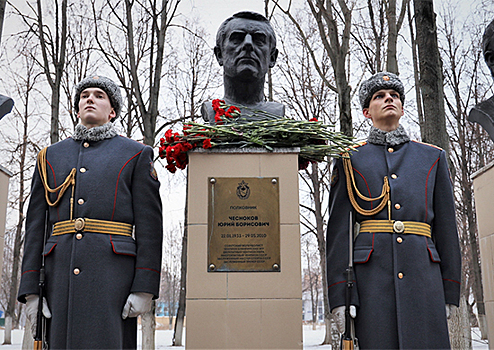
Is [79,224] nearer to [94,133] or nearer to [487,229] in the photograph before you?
[94,133]

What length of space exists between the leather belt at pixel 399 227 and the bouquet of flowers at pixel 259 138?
1.81 ft

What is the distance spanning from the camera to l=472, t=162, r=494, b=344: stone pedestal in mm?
4312

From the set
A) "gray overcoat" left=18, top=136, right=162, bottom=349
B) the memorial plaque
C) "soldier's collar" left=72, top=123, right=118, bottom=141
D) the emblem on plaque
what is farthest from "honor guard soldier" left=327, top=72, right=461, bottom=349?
"soldier's collar" left=72, top=123, right=118, bottom=141

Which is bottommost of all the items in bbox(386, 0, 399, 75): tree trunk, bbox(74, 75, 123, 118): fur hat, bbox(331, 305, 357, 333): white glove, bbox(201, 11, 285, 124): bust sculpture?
bbox(331, 305, 357, 333): white glove

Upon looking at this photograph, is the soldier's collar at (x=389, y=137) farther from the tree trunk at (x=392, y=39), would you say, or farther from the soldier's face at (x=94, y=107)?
the tree trunk at (x=392, y=39)

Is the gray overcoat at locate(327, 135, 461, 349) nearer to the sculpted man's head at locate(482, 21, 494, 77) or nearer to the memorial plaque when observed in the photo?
the memorial plaque

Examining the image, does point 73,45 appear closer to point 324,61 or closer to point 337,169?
point 324,61

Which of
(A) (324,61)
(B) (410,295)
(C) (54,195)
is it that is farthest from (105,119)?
(A) (324,61)

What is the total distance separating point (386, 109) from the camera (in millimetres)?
3662

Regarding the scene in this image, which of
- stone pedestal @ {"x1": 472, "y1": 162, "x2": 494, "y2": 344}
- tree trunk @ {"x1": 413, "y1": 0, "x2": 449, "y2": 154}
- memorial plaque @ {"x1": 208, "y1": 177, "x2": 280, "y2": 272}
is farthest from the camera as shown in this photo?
tree trunk @ {"x1": 413, "y1": 0, "x2": 449, "y2": 154}

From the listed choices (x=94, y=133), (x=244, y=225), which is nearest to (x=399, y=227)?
(x=244, y=225)

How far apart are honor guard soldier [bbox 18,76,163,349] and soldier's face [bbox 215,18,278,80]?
0.97m

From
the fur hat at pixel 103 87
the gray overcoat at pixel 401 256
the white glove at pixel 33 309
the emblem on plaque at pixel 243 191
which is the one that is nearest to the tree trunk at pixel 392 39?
the gray overcoat at pixel 401 256

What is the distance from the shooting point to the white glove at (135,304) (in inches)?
130
